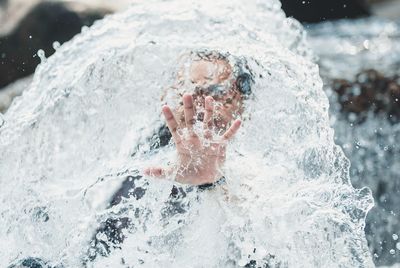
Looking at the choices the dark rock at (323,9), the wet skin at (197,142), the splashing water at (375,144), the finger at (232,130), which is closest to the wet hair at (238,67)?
the wet skin at (197,142)

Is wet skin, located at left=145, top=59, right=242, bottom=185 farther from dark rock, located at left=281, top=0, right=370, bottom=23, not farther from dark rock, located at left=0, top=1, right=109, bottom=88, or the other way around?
dark rock, located at left=281, top=0, right=370, bottom=23

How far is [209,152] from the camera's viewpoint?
2193 mm

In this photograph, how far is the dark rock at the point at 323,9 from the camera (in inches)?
252

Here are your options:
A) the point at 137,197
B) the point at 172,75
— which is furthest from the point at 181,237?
the point at 172,75

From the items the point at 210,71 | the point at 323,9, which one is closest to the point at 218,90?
the point at 210,71

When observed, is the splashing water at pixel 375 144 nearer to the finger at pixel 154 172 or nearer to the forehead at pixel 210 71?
the forehead at pixel 210 71

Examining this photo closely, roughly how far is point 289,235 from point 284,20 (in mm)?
1448

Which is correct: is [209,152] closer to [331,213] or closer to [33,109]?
[331,213]

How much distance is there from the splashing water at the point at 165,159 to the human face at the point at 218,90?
0.13m

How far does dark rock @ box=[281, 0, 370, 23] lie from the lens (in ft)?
21.0

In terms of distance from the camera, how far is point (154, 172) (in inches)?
87.7

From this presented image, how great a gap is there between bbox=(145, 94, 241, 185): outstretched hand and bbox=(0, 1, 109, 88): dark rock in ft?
10.6

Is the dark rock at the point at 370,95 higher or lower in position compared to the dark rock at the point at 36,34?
lower

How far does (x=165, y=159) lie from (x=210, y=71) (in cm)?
39
